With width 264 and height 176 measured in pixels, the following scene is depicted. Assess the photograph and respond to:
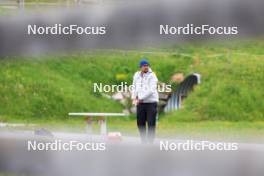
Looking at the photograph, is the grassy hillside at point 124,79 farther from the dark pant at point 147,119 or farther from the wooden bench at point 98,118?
the dark pant at point 147,119

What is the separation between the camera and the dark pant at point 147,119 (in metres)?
10.1

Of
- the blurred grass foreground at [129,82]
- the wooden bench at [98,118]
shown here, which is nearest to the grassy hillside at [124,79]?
the blurred grass foreground at [129,82]

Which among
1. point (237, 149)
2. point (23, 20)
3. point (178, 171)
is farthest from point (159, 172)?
point (23, 20)

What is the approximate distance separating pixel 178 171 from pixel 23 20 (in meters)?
3.05

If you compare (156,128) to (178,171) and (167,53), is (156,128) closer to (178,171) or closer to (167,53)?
(167,53)

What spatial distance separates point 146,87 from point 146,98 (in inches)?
4.7

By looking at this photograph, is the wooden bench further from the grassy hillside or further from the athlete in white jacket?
the athlete in white jacket

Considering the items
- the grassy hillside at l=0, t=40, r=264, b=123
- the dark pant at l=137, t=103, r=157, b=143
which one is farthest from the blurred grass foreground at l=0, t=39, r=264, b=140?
the dark pant at l=137, t=103, r=157, b=143

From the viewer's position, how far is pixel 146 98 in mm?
10102

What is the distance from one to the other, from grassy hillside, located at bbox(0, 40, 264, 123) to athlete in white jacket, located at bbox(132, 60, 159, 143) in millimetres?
829

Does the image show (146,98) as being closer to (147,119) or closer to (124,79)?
(147,119)

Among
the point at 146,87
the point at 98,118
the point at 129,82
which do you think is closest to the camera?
the point at 146,87

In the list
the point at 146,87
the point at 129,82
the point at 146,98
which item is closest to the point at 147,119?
the point at 146,98

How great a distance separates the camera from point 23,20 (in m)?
11.0
